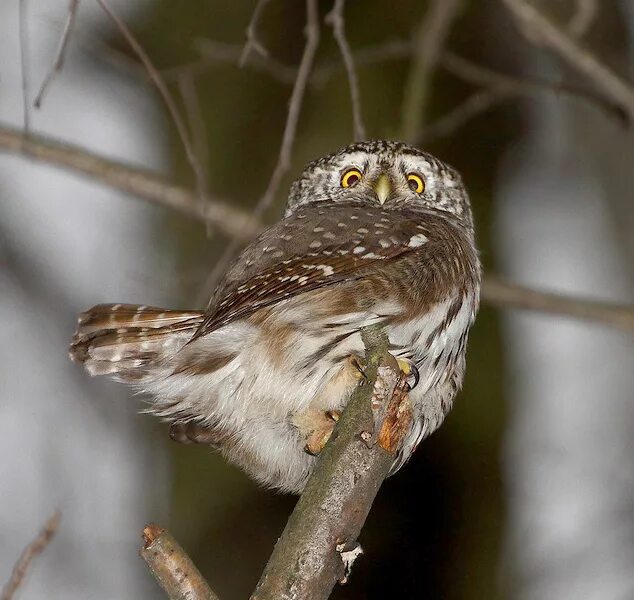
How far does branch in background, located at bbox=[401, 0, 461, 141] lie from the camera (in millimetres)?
5848

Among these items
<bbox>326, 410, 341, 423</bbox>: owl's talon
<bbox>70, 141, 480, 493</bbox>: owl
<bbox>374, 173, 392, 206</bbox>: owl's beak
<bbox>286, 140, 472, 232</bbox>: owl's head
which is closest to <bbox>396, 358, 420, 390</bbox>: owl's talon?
<bbox>70, 141, 480, 493</bbox>: owl

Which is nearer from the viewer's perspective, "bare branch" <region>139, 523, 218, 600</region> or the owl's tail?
"bare branch" <region>139, 523, 218, 600</region>

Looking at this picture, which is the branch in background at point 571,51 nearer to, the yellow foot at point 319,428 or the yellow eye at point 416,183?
the yellow eye at point 416,183

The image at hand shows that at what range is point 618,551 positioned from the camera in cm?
673

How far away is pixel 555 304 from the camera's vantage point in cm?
542

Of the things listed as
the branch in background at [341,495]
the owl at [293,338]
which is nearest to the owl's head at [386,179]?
the owl at [293,338]

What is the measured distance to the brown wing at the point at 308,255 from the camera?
4023 millimetres

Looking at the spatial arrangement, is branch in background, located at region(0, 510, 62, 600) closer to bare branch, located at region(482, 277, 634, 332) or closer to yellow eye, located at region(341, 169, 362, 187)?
yellow eye, located at region(341, 169, 362, 187)

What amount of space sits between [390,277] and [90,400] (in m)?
3.47

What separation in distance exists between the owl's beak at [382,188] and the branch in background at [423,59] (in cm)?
55

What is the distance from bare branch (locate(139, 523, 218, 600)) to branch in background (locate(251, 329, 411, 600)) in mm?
155

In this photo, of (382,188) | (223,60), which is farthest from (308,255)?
(223,60)

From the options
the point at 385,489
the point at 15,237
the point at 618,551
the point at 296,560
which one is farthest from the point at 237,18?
the point at 296,560

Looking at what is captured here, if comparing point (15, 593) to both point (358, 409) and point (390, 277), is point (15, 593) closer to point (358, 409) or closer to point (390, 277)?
point (358, 409)
